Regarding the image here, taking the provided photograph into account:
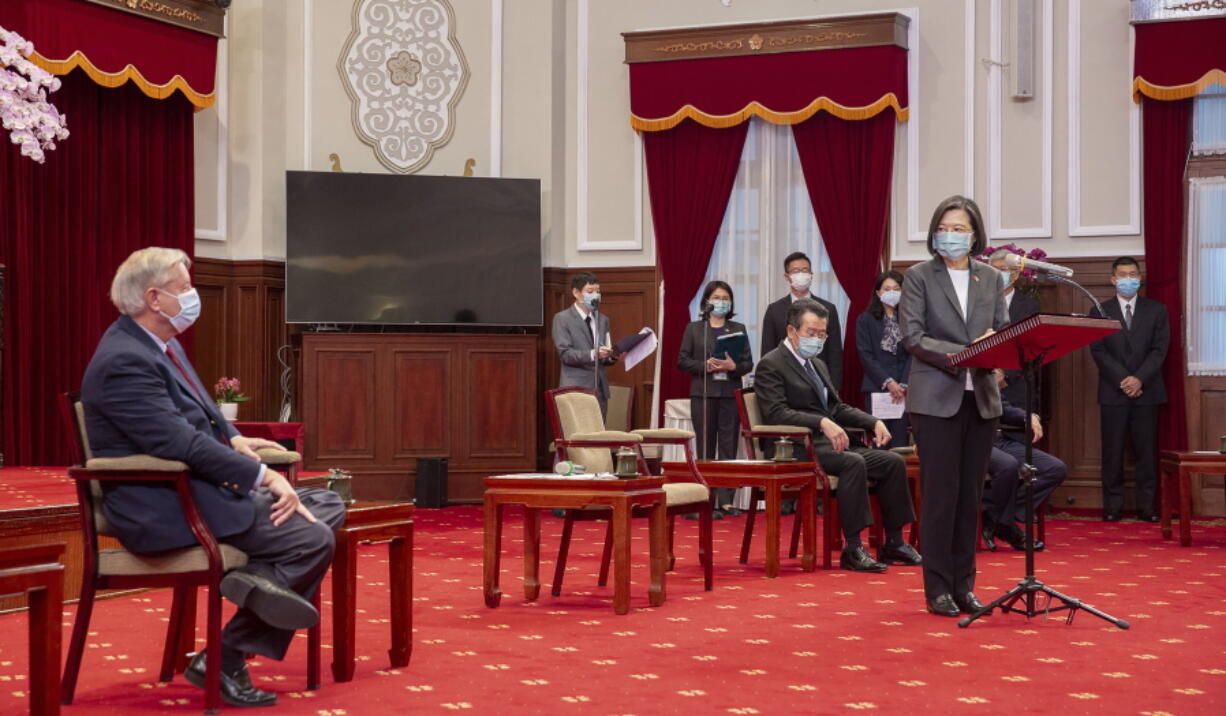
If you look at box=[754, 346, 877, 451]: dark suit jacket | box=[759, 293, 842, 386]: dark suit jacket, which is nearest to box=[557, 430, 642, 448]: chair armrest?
box=[754, 346, 877, 451]: dark suit jacket

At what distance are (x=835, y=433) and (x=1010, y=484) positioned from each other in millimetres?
1185

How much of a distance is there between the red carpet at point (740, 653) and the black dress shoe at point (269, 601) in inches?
8.9

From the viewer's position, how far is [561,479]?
16.8ft

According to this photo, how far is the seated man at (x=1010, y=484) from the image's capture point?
275 inches

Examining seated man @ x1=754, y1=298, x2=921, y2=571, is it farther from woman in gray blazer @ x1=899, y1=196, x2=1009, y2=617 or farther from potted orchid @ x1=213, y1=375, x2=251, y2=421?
potted orchid @ x1=213, y1=375, x2=251, y2=421

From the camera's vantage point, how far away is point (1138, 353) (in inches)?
341

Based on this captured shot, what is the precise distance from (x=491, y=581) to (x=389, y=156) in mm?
5184

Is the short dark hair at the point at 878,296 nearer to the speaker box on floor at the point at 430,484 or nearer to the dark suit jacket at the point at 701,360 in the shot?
the dark suit jacket at the point at 701,360

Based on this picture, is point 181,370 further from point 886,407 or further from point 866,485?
point 886,407

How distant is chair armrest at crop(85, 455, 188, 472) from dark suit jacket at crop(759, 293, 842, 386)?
5.78 meters

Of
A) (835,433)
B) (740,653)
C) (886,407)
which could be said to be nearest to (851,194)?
(886,407)

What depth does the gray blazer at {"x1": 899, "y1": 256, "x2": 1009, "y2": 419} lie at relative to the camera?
4840mm

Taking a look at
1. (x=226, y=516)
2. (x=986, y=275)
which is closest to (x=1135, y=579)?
(x=986, y=275)

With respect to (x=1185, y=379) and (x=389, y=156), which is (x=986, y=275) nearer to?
(x=1185, y=379)
